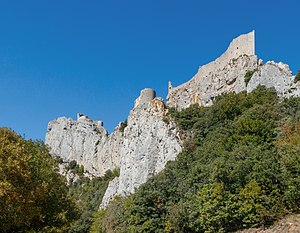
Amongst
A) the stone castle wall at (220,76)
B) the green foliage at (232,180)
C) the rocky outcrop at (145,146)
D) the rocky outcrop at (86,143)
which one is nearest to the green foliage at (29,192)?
the green foliage at (232,180)

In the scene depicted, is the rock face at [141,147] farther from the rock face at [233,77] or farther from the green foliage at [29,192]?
the green foliage at [29,192]

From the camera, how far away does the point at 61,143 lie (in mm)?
84250

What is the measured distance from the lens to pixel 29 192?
16125mm

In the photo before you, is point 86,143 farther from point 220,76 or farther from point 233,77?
point 233,77

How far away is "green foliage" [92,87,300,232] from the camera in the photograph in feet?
66.1

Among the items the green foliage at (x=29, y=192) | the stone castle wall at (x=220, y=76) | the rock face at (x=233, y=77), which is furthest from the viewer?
the stone castle wall at (x=220, y=76)

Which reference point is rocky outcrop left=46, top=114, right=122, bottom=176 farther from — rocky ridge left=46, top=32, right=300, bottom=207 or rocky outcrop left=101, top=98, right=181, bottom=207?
rocky outcrop left=101, top=98, right=181, bottom=207

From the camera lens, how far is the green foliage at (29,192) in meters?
15.0

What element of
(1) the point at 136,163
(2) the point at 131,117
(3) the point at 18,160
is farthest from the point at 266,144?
(2) the point at 131,117

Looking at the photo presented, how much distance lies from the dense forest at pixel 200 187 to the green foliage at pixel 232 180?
0.18ft

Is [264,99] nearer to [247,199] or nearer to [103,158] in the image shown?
[247,199]

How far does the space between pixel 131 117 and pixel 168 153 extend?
10.9m

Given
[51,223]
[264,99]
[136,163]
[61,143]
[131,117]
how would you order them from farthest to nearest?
[61,143]
[131,117]
[136,163]
[264,99]
[51,223]

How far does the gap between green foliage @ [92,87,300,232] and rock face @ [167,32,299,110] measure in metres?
2.38
